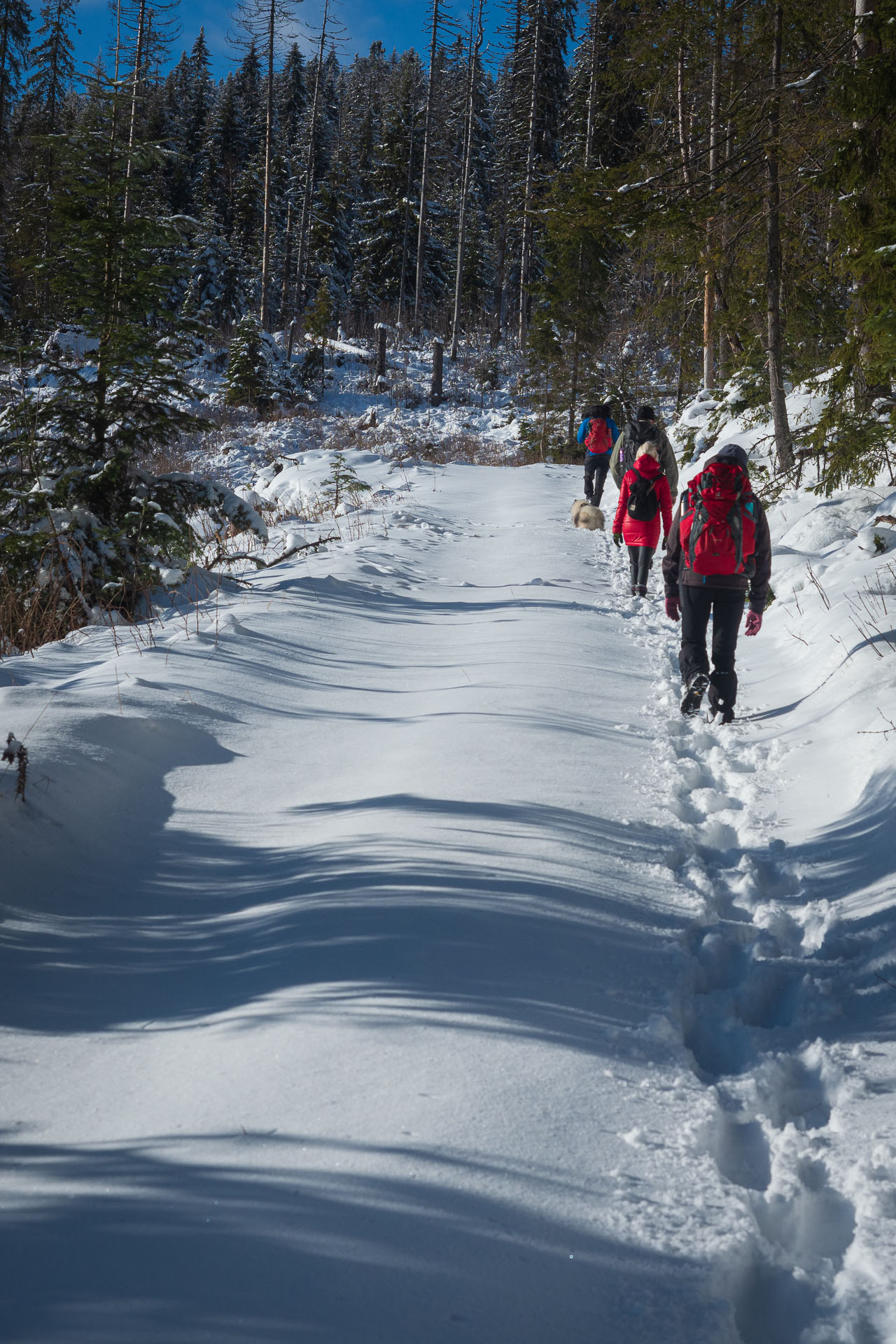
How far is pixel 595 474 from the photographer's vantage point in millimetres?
14391

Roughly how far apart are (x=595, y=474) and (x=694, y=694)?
958 cm

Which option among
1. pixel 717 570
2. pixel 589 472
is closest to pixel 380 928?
pixel 717 570

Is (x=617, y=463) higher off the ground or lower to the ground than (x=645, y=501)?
higher

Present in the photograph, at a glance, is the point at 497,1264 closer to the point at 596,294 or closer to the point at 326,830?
the point at 326,830

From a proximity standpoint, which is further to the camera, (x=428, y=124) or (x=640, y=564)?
(x=428, y=124)

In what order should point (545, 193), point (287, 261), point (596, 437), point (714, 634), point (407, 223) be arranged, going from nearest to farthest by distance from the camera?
point (714, 634), point (596, 437), point (545, 193), point (407, 223), point (287, 261)

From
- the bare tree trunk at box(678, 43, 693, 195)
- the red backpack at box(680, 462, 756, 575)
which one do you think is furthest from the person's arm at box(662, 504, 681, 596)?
the bare tree trunk at box(678, 43, 693, 195)

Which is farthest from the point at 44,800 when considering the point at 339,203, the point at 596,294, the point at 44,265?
the point at 339,203

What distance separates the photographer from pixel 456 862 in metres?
3.44

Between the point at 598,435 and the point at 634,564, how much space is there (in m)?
5.11

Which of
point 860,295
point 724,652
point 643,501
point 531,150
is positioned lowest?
point 724,652

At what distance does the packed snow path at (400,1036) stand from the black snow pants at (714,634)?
441 mm

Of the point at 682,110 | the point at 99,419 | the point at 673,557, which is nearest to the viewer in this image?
the point at 673,557

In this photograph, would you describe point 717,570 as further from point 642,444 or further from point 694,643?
point 642,444
